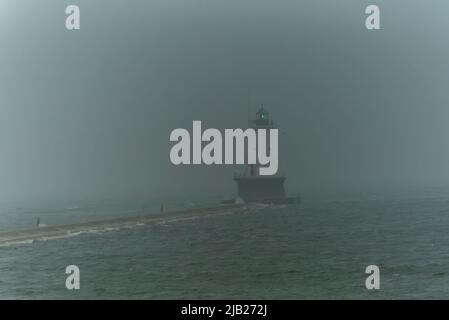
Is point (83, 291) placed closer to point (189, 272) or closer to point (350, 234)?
point (189, 272)

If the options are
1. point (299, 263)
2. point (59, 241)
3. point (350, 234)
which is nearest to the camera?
point (299, 263)

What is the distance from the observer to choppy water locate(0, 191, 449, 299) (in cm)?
2967

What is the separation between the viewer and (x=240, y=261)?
3988 cm

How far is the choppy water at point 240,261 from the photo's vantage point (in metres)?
29.7

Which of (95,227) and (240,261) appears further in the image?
(95,227)

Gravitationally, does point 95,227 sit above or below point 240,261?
above

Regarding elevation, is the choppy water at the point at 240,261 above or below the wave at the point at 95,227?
below

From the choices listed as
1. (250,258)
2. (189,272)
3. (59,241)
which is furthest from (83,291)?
(59,241)

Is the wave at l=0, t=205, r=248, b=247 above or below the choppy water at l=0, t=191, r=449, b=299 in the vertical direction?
above

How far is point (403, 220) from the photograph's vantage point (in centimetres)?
6594

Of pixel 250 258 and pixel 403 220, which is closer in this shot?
pixel 250 258

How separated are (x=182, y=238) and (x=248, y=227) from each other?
10474 mm

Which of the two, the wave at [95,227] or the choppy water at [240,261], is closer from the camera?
the choppy water at [240,261]

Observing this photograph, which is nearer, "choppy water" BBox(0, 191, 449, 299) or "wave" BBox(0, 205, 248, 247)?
"choppy water" BBox(0, 191, 449, 299)
